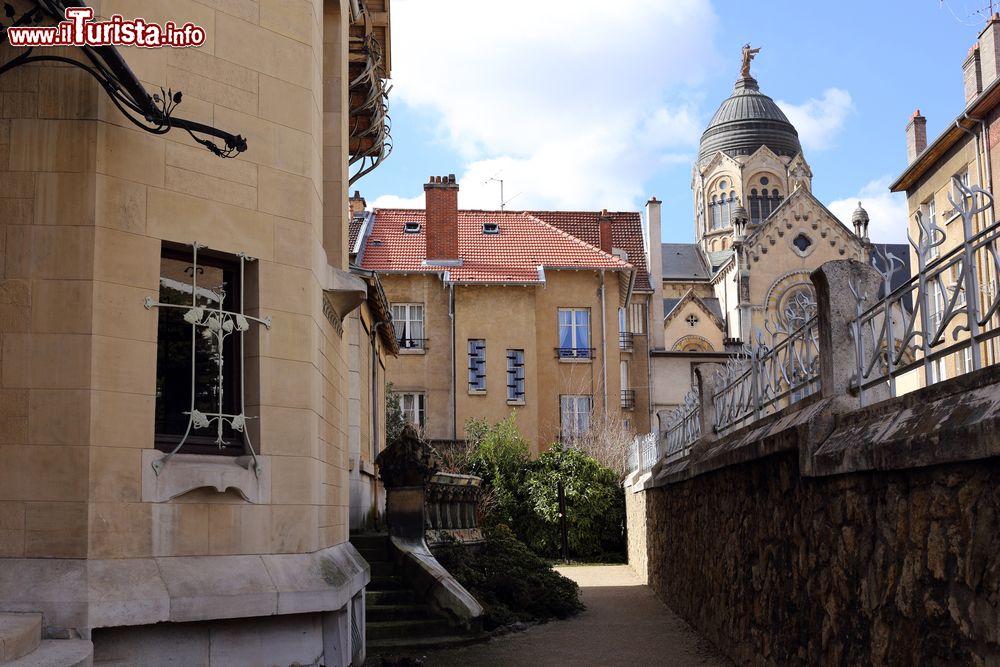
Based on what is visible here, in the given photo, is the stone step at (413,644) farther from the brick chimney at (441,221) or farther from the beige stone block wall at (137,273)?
the brick chimney at (441,221)

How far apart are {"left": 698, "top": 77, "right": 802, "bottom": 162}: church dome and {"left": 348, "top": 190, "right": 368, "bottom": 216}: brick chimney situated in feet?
187

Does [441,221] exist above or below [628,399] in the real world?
above

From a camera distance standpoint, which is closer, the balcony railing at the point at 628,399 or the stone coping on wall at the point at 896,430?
the stone coping on wall at the point at 896,430

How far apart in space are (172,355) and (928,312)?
452 cm

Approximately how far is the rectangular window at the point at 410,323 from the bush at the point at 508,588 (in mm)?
19563

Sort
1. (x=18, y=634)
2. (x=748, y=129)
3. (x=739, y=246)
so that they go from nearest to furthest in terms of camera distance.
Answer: (x=18, y=634), (x=739, y=246), (x=748, y=129)

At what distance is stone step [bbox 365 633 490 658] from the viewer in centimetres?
1072

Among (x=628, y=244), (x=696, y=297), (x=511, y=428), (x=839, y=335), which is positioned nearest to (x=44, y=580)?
(x=839, y=335)

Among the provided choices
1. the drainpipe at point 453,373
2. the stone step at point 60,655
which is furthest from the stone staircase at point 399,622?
the drainpipe at point 453,373

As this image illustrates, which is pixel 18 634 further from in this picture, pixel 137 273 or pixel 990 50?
pixel 990 50

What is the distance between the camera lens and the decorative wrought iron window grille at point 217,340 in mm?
6746

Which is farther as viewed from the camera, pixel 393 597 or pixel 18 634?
pixel 393 597

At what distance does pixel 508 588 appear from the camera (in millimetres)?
14352

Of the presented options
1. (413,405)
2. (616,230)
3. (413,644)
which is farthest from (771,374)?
(616,230)
